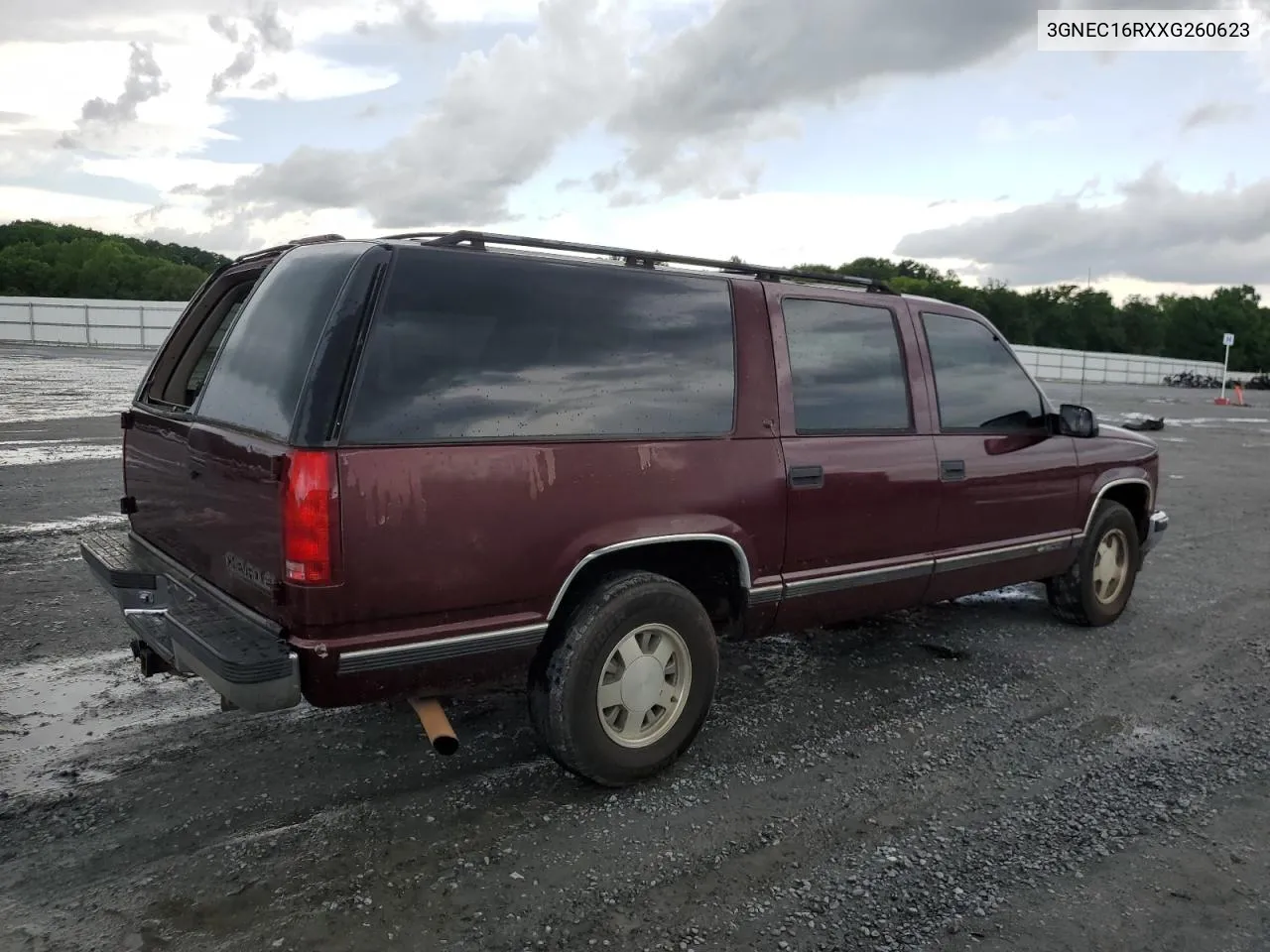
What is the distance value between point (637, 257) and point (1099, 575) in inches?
151

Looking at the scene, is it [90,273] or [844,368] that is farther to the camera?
[90,273]

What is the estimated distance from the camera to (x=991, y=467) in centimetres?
501

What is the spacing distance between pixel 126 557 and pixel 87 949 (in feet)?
5.87

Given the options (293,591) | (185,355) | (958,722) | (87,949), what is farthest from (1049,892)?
(185,355)

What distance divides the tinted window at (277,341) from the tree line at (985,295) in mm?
53626

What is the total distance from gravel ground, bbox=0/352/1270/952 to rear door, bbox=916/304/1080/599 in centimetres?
59

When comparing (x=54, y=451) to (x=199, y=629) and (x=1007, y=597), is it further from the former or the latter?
(x=1007, y=597)

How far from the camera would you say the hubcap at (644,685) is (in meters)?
3.62

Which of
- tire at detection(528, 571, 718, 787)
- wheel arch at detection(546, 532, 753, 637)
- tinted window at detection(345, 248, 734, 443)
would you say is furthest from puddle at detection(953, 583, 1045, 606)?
tinted window at detection(345, 248, 734, 443)

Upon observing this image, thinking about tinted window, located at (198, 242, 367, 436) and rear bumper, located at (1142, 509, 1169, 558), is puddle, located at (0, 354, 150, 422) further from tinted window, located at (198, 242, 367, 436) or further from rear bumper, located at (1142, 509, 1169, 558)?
rear bumper, located at (1142, 509, 1169, 558)

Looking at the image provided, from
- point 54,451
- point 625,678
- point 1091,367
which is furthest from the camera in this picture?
point 1091,367

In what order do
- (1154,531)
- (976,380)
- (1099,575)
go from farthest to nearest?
(1154,531) < (1099,575) < (976,380)

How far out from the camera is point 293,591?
2.98 m

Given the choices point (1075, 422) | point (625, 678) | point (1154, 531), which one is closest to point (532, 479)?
point (625, 678)
